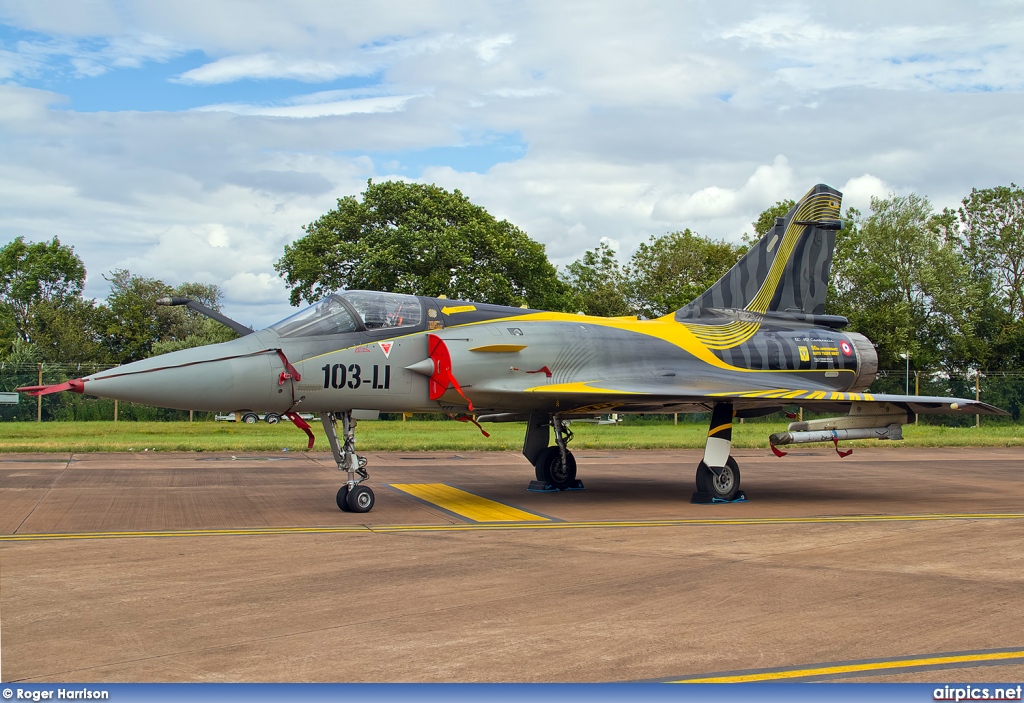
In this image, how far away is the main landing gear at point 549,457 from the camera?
1538cm

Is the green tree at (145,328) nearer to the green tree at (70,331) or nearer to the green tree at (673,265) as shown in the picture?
the green tree at (70,331)

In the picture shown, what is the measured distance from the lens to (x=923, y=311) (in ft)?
187

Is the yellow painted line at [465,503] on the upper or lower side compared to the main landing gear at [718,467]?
lower

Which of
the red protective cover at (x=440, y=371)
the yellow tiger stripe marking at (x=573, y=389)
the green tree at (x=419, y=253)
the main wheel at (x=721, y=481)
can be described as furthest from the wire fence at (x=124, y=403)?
the main wheel at (x=721, y=481)

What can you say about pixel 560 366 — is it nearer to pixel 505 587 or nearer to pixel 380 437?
pixel 505 587

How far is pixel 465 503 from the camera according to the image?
1330 cm

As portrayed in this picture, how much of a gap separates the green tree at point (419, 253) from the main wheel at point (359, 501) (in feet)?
90.3

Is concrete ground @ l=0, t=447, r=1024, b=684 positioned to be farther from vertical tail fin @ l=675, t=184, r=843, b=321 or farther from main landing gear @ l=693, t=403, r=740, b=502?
vertical tail fin @ l=675, t=184, r=843, b=321

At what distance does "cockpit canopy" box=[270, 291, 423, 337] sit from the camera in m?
11.9

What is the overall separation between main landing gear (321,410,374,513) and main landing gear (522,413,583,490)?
153 inches

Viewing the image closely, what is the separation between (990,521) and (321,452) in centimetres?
1658

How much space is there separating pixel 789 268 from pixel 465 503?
7.50 meters

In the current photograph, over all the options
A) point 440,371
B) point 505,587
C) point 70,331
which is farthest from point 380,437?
point 70,331

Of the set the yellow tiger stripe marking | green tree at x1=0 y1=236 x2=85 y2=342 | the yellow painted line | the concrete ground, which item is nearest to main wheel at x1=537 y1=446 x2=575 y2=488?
the concrete ground
